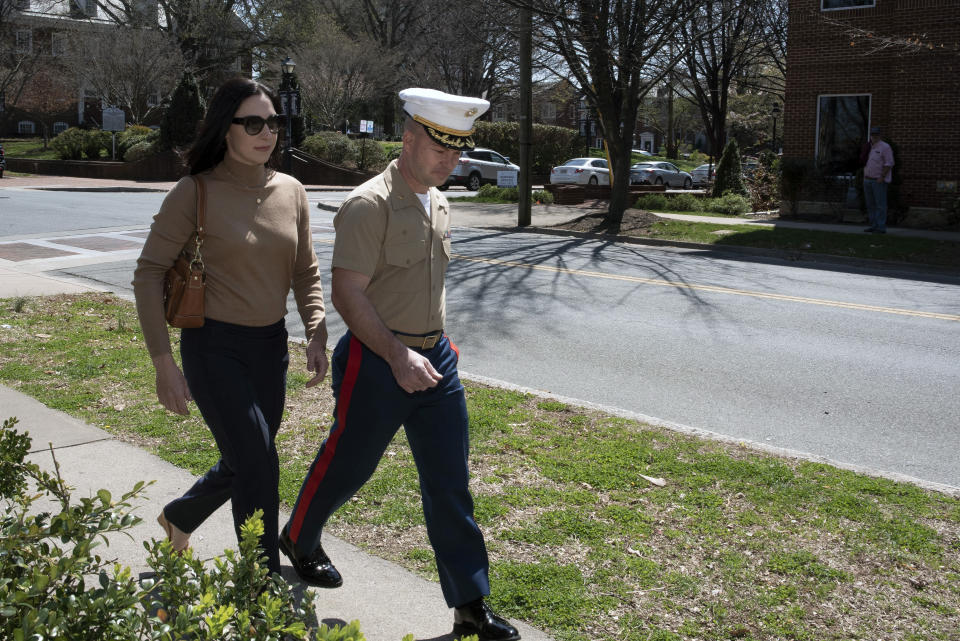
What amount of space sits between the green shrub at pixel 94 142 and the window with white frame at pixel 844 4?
98.6 ft

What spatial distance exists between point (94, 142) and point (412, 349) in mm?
39778

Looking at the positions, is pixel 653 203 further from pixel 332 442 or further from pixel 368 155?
pixel 332 442

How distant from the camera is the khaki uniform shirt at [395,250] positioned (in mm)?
3029

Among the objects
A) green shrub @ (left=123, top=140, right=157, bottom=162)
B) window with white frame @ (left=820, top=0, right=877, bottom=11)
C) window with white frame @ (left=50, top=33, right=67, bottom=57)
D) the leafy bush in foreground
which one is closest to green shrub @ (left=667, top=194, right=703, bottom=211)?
window with white frame @ (left=820, top=0, right=877, bottom=11)

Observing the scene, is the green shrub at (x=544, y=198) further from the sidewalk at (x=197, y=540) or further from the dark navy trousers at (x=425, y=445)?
the dark navy trousers at (x=425, y=445)

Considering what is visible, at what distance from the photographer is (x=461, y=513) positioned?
10.5 ft

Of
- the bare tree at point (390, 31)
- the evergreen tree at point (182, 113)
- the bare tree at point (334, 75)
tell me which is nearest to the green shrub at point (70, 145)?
the evergreen tree at point (182, 113)

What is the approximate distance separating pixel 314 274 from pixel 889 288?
10.6 meters

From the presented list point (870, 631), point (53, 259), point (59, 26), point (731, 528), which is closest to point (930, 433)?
point (731, 528)

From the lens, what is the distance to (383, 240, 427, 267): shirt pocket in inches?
122

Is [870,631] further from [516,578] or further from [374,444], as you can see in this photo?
[374,444]

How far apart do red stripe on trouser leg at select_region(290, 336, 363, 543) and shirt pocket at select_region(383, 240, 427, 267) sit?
1.01ft

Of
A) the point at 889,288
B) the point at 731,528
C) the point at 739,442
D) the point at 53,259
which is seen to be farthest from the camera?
the point at 53,259

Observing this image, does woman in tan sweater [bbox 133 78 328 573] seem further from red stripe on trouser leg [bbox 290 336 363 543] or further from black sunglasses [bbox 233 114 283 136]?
red stripe on trouser leg [bbox 290 336 363 543]
